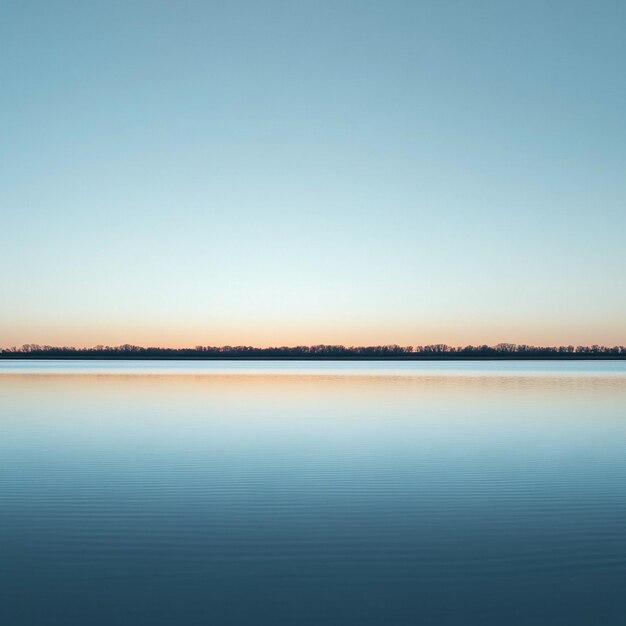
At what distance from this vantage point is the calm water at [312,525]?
303 inches

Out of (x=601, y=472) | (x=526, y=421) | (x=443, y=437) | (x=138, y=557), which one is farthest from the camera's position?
(x=526, y=421)

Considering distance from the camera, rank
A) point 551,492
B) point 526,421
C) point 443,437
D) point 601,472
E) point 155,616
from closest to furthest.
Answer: point 155,616 < point 551,492 < point 601,472 < point 443,437 < point 526,421

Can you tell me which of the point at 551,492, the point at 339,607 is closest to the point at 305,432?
the point at 551,492

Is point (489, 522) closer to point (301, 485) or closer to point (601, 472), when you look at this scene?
point (301, 485)

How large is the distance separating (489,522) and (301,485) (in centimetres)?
442

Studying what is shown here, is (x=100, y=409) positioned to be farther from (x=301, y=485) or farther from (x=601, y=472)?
(x=601, y=472)

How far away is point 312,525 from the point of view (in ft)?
36.1

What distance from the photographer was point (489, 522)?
36.8 ft

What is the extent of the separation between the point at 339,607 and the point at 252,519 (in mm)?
4011

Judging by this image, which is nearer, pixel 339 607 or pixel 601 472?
pixel 339 607

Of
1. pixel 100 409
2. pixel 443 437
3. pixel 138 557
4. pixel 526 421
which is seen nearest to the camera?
pixel 138 557

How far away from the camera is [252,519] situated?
11.4 meters


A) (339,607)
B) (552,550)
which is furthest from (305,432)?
(339,607)

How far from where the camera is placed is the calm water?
7688mm
